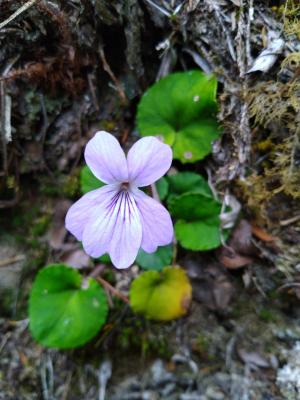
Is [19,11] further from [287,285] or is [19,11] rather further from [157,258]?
[287,285]

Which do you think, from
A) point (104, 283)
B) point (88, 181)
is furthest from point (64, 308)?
point (88, 181)

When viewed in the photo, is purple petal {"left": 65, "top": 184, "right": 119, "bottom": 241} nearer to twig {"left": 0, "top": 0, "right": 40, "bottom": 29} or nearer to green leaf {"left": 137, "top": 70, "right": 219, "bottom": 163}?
green leaf {"left": 137, "top": 70, "right": 219, "bottom": 163}

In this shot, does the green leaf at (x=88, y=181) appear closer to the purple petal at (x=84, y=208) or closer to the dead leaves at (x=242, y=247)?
the purple petal at (x=84, y=208)

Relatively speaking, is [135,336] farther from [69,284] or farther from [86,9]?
[86,9]

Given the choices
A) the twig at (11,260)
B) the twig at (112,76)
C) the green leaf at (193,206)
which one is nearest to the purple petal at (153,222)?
the green leaf at (193,206)

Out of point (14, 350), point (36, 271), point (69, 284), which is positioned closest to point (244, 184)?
point (69, 284)

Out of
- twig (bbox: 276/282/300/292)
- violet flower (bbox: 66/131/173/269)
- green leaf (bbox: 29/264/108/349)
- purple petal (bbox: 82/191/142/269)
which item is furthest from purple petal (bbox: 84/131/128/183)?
twig (bbox: 276/282/300/292)
